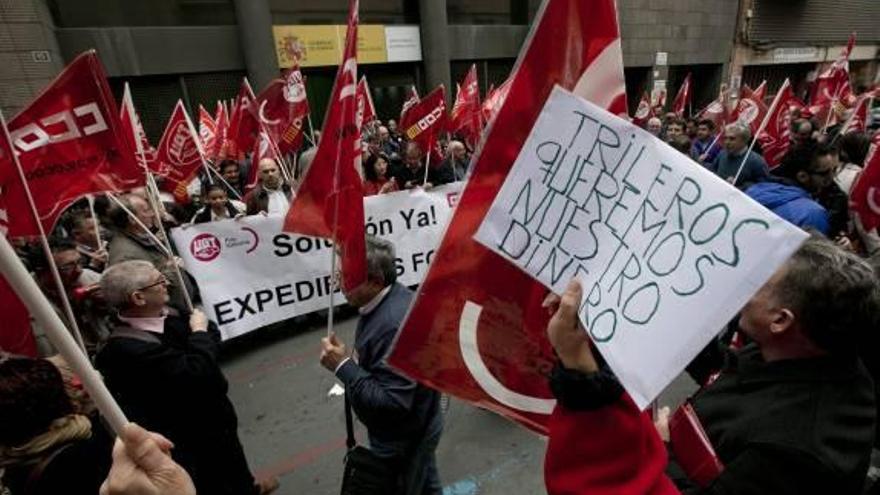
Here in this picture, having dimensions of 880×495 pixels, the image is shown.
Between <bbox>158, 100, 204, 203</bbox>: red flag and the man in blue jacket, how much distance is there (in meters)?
4.64

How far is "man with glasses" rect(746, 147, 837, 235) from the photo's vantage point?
2875mm

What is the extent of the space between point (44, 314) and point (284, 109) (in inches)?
248

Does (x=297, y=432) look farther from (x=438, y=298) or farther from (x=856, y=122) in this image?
(x=856, y=122)

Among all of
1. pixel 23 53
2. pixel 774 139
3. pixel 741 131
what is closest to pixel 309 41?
pixel 23 53

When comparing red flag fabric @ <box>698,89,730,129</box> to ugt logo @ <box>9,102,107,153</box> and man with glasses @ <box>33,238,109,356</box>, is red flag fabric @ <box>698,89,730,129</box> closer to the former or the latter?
ugt logo @ <box>9,102,107,153</box>

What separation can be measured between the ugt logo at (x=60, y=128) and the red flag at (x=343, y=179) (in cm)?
127

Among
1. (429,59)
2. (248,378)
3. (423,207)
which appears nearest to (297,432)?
(248,378)

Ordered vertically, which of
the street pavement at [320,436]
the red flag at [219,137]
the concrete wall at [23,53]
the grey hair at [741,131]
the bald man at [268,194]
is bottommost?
the street pavement at [320,436]

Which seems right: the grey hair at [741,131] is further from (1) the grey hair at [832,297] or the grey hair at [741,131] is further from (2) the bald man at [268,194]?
(2) the bald man at [268,194]

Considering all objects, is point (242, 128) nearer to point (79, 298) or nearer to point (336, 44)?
point (79, 298)

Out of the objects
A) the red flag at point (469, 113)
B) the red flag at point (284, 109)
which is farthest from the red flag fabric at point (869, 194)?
the red flag at point (284, 109)

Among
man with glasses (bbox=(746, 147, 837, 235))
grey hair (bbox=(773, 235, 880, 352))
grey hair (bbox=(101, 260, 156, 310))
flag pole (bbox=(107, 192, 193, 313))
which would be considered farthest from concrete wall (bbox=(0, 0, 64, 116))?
grey hair (bbox=(773, 235, 880, 352))

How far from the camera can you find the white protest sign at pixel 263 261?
4.38 meters

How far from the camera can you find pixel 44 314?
79 cm
